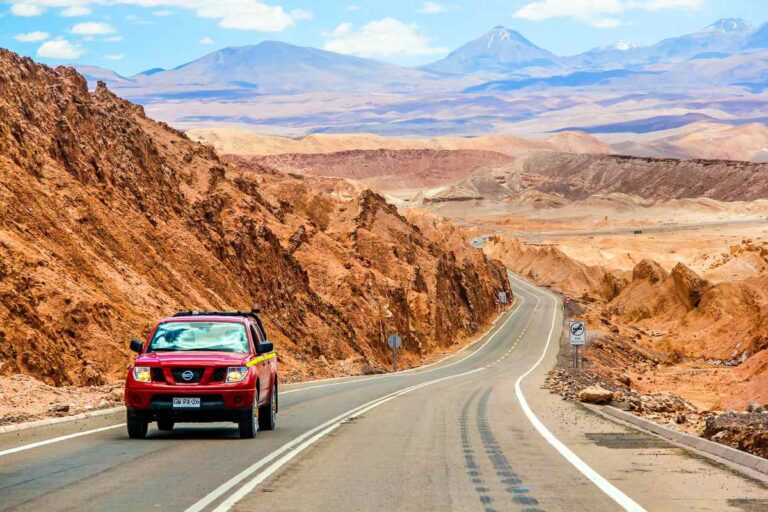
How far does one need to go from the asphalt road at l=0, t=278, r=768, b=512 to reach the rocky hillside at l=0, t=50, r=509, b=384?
8932 millimetres

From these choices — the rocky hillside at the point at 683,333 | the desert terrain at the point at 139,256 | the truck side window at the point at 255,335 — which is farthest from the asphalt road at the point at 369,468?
the rocky hillside at the point at 683,333

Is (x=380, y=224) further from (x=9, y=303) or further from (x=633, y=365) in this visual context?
(x=9, y=303)

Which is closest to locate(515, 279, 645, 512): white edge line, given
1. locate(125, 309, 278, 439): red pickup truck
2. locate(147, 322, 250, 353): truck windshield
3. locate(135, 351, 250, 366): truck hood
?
locate(125, 309, 278, 439): red pickup truck

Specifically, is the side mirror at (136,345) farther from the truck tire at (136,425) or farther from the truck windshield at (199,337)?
the truck tire at (136,425)

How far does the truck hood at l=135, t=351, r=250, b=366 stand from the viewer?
15.1 metres

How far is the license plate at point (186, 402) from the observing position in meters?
14.9

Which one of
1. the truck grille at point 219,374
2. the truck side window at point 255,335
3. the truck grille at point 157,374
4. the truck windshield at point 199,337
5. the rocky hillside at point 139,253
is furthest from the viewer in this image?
the rocky hillside at point 139,253

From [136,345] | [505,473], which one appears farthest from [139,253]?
[505,473]

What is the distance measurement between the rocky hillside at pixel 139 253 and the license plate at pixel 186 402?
9.12m

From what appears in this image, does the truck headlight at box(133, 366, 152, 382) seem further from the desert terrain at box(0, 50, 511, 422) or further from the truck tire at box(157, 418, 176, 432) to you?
the desert terrain at box(0, 50, 511, 422)

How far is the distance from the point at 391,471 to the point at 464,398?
17665 millimetres

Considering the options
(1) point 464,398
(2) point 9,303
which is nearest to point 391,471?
(2) point 9,303

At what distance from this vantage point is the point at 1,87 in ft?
129

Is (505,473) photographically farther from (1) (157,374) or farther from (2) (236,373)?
(1) (157,374)
